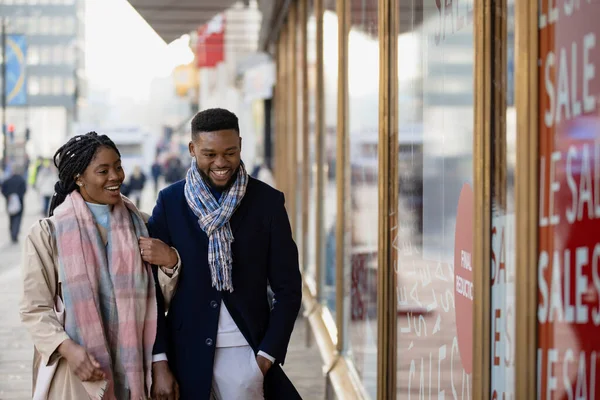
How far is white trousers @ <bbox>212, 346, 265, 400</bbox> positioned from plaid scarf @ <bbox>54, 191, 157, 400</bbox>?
9.2 inches

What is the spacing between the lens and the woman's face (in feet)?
11.4

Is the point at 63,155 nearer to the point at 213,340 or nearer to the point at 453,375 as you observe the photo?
the point at 213,340

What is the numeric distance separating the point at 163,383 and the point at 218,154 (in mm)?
784

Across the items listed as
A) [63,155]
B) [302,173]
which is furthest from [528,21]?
[302,173]

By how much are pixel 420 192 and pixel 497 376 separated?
3.75 ft

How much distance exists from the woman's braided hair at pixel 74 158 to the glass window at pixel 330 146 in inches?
144

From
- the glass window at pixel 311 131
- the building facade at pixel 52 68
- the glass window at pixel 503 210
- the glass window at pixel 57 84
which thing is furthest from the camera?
the glass window at pixel 57 84

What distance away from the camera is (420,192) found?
364cm

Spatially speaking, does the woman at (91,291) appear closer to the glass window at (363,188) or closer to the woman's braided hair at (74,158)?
the woman's braided hair at (74,158)

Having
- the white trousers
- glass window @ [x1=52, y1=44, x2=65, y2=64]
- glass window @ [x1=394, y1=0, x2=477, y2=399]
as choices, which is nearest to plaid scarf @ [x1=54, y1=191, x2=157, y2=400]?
the white trousers

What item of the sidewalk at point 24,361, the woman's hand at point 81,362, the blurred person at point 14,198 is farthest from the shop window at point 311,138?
the blurred person at point 14,198

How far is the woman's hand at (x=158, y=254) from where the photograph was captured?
3.42 metres

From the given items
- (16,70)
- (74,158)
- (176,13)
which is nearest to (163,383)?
(74,158)

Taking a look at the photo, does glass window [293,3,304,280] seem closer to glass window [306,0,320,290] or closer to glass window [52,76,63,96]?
glass window [306,0,320,290]
